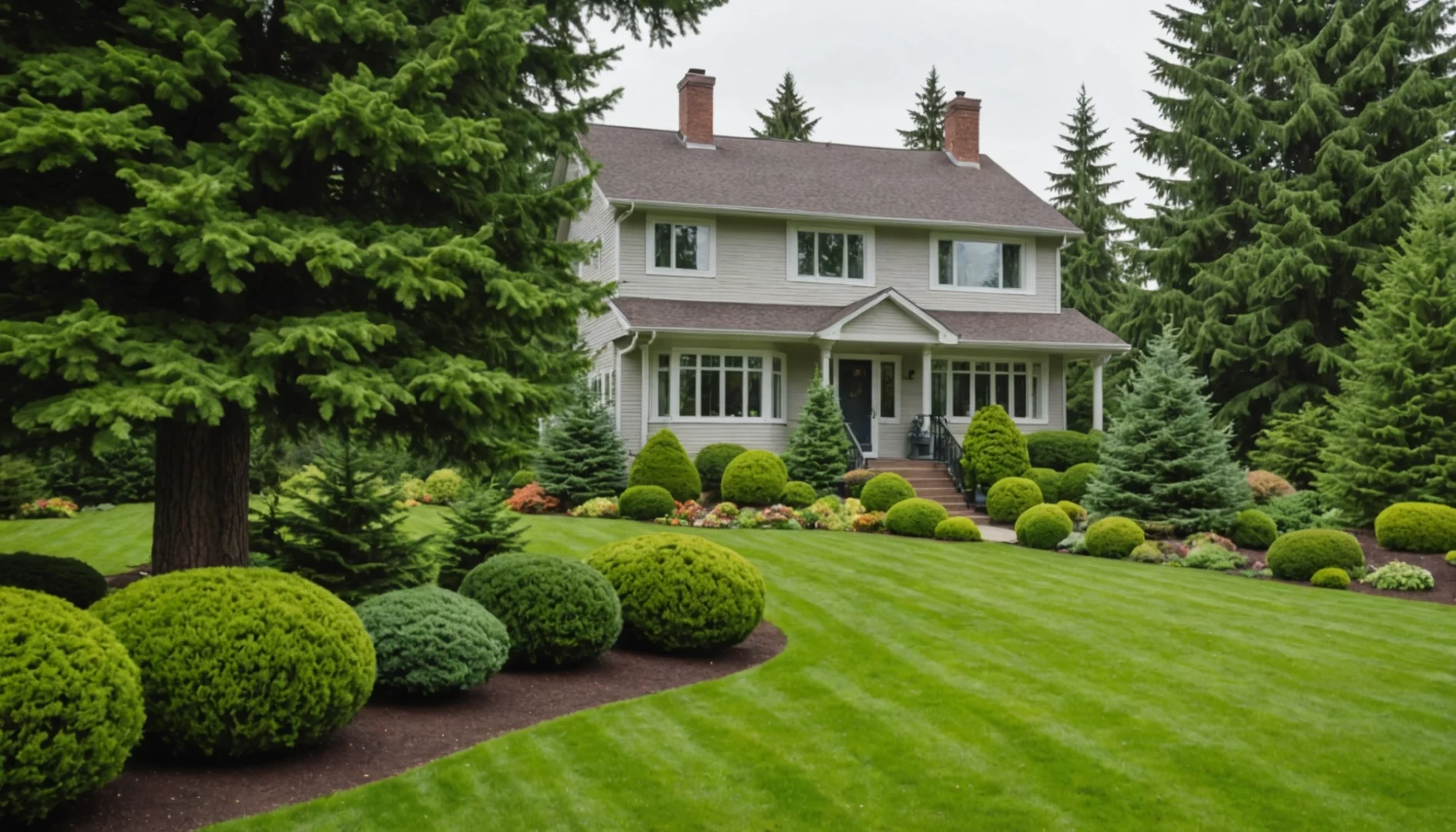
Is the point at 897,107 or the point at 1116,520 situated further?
the point at 897,107

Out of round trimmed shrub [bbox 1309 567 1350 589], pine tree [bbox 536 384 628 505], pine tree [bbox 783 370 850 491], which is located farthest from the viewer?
pine tree [bbox 783 370 850 491]

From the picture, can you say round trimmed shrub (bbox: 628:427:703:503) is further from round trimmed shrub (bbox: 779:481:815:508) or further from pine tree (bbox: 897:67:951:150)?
pine tree (bbox: 897:67:951:150)

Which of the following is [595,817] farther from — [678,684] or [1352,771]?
[1352,771]

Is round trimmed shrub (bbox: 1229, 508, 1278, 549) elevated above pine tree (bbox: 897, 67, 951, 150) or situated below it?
below

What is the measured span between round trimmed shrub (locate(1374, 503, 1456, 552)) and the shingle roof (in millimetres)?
12142

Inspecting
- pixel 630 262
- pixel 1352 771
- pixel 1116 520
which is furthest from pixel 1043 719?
pixel 630 262

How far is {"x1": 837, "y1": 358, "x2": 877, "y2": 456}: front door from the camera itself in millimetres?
25797

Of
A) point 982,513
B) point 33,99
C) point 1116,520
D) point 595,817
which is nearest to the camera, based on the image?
point 595,817

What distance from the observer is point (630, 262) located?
80.3 feet

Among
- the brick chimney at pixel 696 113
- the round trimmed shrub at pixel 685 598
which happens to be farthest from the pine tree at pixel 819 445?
the round trimmed shrub at pixel 685 598

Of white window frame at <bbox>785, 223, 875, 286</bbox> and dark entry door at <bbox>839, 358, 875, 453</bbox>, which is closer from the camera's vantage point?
white window frame at <bbox>785, 223, 875, 286</bbox>

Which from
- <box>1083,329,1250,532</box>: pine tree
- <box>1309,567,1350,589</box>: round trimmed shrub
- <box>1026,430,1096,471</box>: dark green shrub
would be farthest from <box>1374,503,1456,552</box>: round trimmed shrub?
<box>1026,430,1096,471</box>: dark green shrub

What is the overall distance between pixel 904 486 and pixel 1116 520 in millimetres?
4202

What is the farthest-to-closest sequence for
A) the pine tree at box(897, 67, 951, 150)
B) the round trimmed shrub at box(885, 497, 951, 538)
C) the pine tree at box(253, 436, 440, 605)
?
the pine tree at box(897, 67, 951, 150) → the round trimmed shrub at box(885, 497, 951, 538) → the pine tree at box(253, 436, 440, 605)
